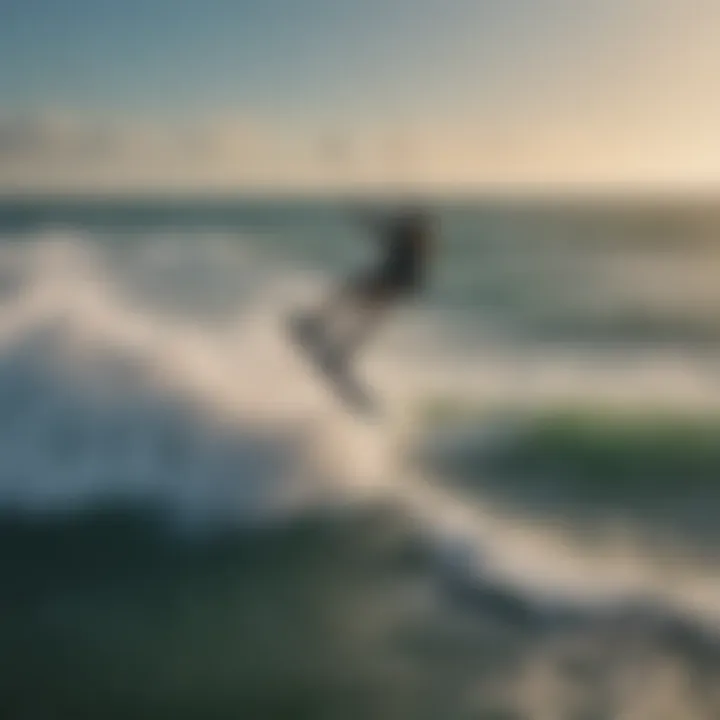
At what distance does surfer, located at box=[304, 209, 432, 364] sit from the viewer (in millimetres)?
1408

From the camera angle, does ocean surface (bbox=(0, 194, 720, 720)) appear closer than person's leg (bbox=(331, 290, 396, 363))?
Yes

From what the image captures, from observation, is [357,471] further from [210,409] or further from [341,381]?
[210,409]

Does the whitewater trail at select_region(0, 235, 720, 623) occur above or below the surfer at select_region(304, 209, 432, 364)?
below

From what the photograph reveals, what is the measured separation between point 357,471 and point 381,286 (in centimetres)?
30

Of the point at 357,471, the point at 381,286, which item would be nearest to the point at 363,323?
the point at 381,286

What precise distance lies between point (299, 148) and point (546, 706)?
0.95m

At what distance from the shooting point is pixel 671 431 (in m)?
1.42

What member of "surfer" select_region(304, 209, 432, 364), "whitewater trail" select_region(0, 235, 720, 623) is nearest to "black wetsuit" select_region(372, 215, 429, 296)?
"surfer" select_region(304, 209, 432, 364)

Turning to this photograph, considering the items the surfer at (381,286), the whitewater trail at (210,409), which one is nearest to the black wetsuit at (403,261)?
the surfer at (381,286)

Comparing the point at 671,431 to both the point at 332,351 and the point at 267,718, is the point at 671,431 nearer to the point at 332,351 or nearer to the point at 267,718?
Result: the point at 332,351

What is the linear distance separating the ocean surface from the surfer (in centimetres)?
3

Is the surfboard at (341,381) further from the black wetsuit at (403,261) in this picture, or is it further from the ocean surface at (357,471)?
the black wetsuit at (403,261)

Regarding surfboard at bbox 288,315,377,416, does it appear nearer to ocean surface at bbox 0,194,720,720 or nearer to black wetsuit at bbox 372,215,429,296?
ocean surface at bbox 0,194,720,720

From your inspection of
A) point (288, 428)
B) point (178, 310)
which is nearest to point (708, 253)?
point (288, 428)
